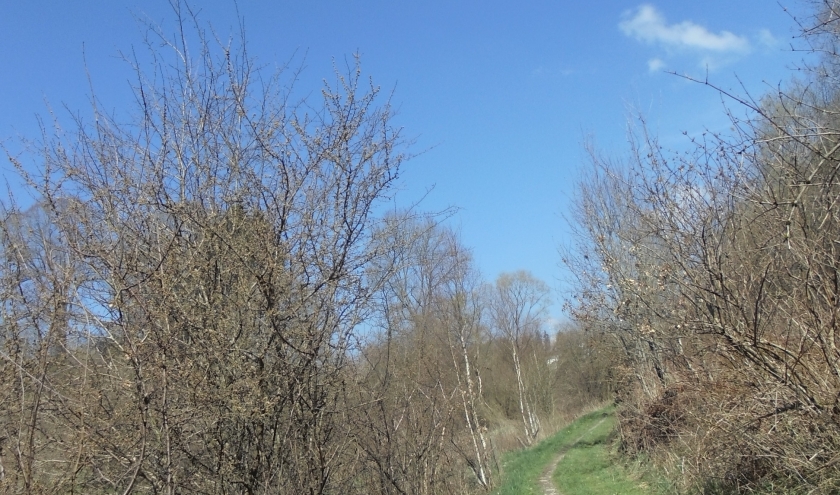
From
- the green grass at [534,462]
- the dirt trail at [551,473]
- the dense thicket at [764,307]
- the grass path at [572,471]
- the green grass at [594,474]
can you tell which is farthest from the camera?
the green grass at [534,462]

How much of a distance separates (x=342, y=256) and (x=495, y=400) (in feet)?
98.3

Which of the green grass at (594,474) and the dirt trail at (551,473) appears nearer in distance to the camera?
the green grass at (594,474)

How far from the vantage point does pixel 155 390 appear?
4.39 meters

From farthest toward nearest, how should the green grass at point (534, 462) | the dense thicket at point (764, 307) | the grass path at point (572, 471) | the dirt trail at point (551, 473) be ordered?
the green grass at point (534, 462) < the dirt trail at point (551, 473) < the grass path at point (572, 471) < the dense thicket at point (764, 307)

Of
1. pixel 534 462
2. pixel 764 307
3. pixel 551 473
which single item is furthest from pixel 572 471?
pixel 764 307

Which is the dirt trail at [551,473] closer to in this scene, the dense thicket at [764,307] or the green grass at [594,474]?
the green grass at [594,474]

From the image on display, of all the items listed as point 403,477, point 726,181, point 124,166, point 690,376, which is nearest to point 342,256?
point 124,166

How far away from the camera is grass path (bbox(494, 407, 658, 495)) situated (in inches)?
452

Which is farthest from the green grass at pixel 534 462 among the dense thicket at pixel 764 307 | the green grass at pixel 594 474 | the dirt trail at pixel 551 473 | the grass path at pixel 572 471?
the dense thicket at pixel 764 307

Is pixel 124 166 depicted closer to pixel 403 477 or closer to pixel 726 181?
pixel 403 477

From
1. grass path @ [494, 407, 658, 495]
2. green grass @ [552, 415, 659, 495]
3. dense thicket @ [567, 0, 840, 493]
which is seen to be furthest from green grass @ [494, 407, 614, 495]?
dense thicket @ [567, 0, 840, 493]

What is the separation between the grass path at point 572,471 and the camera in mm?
11492

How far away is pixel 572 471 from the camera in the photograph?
556 inches

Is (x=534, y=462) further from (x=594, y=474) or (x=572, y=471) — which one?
(x=594, y=474)
